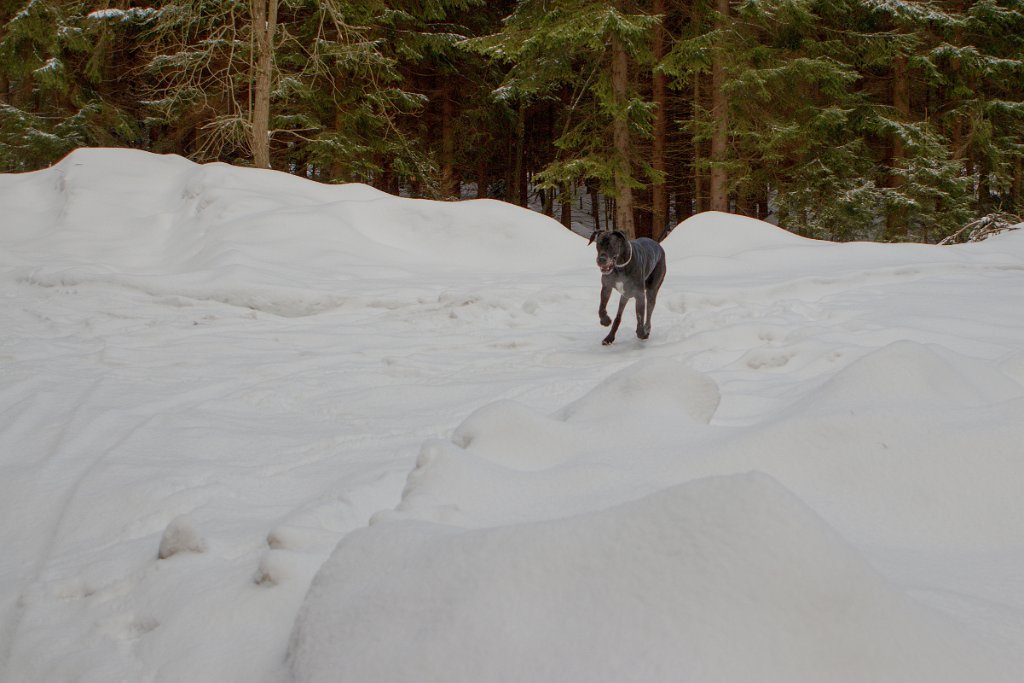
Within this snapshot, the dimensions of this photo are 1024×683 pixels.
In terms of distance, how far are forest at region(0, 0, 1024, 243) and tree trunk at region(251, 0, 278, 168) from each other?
4 centimetres

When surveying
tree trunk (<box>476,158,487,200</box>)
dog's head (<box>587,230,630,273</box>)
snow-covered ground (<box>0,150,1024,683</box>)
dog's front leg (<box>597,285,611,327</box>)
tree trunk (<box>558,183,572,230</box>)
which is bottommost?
snow-covered ground (<box>0,150,1024,683</box>)

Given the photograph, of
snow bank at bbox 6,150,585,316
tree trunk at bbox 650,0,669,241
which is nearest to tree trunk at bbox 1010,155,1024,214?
tree trunk at bbox 650,0,669,241

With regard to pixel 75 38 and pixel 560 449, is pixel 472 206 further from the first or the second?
pixel 75 38

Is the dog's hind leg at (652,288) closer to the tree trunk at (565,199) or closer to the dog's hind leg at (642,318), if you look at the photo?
the dog's hind leg at (642,318)

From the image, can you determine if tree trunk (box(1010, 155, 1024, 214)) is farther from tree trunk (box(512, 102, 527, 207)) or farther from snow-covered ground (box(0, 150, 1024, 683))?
snow-covered ground (box(0, 150, 1024, 683))

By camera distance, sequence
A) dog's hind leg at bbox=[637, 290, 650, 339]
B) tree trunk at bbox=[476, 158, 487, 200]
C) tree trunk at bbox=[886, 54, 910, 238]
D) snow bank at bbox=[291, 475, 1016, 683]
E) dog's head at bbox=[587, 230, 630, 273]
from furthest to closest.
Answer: tree trunk at bbox=[476, 158, 487, 200] → tree trunk at bbox=[886, 54, 910, 238] → dog's hind leg at bbox=[637, 290, 650, 339] → dog's head at bbox=[587, 230, 630, 273] → snow bank at bbox=[291, 475, 1016, 683]

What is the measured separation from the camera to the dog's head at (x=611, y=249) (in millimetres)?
5426

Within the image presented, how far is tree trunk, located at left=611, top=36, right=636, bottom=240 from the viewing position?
50.2 feet

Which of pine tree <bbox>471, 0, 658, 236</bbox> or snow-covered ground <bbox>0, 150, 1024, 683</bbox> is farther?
pine tree <bbox>471, 0, 658, 236</bbox>

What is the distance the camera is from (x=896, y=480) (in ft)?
7.09

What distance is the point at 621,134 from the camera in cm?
1587

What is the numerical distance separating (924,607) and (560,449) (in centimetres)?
135

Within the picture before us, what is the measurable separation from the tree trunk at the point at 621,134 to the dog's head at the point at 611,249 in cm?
972

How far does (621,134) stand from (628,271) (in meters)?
11.2
